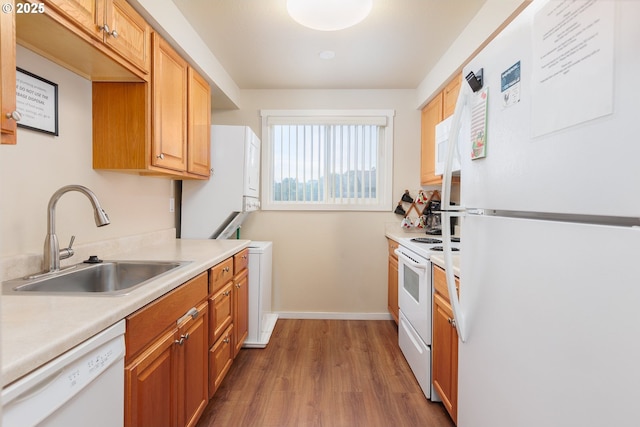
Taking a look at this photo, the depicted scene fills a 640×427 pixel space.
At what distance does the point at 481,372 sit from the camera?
1.03 m

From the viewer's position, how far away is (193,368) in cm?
152

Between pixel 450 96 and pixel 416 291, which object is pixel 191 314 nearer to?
pixel 416 291

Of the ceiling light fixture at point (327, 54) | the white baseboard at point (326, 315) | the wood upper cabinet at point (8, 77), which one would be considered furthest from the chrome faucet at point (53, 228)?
the white baseboard at point (326, 315)

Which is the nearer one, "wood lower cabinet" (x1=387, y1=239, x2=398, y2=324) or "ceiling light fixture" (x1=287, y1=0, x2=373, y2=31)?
"ceiling light fixture" (x1=287, y1=0, x2=373, y2=31)

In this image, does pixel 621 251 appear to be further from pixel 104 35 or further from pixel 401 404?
pixel 104 35

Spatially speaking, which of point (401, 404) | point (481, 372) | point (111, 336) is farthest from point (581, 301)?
point (401, 404)

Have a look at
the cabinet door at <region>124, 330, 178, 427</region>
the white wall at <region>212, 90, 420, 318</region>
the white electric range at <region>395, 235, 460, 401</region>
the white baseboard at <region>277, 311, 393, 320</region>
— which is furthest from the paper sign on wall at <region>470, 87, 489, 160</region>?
the white baseboard at <region>277, 311, 393, 320</region>

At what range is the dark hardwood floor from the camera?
1.78m

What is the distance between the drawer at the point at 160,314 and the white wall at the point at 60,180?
58 centimetres

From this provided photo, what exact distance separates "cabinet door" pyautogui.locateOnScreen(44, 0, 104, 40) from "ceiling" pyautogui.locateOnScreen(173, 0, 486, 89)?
0.73 meters

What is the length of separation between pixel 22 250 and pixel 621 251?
1.93m

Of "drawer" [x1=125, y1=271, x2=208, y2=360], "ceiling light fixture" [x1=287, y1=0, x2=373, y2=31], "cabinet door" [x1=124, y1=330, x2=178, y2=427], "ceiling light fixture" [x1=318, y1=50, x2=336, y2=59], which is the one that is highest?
"ceiling light fixture" [x1=318, y1=50, x2=336, y2=59]

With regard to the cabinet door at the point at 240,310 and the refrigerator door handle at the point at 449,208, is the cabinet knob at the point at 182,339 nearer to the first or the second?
the cabinet door at the point at 240,310

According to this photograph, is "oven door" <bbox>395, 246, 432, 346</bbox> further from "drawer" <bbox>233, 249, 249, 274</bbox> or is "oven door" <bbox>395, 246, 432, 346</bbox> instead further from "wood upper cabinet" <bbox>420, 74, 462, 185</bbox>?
"drawer" <bbox>233, 249, 249, 274</bbox>
